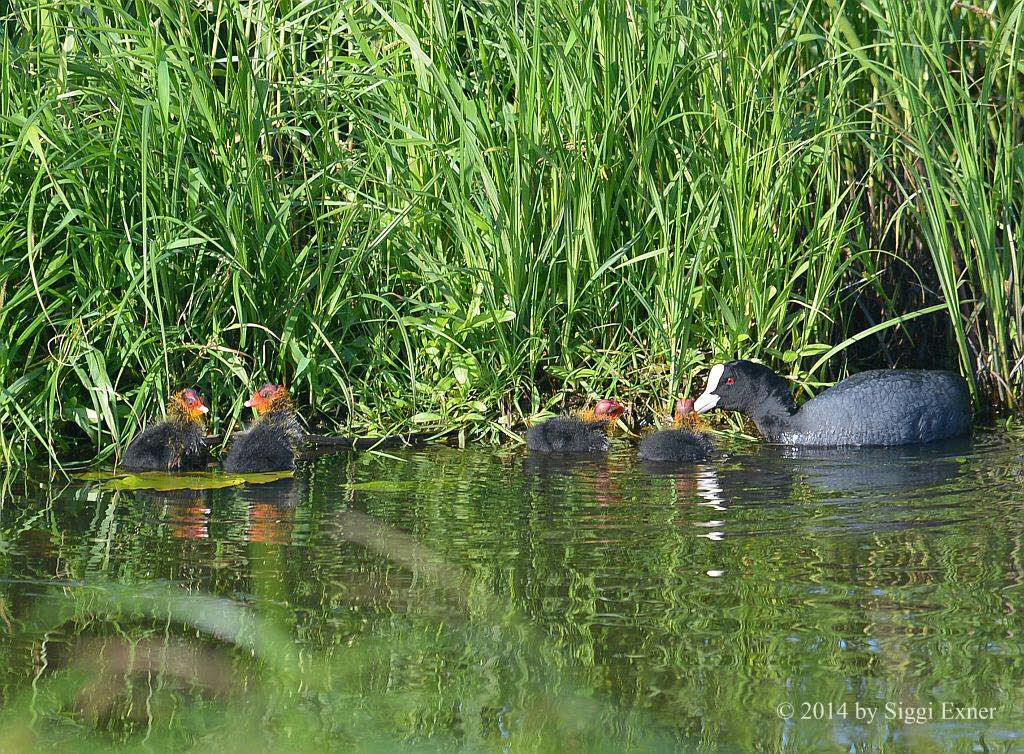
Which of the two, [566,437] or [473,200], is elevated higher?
[473,200]

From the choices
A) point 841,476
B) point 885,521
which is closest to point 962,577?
point 885,521

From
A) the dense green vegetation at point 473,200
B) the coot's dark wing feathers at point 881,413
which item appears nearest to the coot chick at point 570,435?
the dense green vegetation at point 473,200

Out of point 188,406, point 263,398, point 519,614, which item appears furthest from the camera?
point 263,398

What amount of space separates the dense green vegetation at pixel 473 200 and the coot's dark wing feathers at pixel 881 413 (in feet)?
0.90

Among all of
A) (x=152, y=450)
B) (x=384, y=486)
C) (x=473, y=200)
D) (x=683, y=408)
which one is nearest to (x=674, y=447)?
(x=683, y=408)

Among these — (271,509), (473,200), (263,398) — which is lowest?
(271,509)

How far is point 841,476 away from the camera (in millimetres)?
5250

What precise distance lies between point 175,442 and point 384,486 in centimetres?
86

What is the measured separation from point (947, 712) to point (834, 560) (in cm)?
107

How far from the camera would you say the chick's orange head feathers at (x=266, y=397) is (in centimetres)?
555

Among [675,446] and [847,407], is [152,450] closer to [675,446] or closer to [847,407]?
[675,446]

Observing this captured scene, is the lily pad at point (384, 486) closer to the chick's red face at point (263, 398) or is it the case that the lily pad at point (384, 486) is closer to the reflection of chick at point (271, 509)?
the reflection of chick at point (271, 509)

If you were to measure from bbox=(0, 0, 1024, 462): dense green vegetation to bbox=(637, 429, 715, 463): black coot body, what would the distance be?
0.57 meters

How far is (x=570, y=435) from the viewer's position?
5.65m
